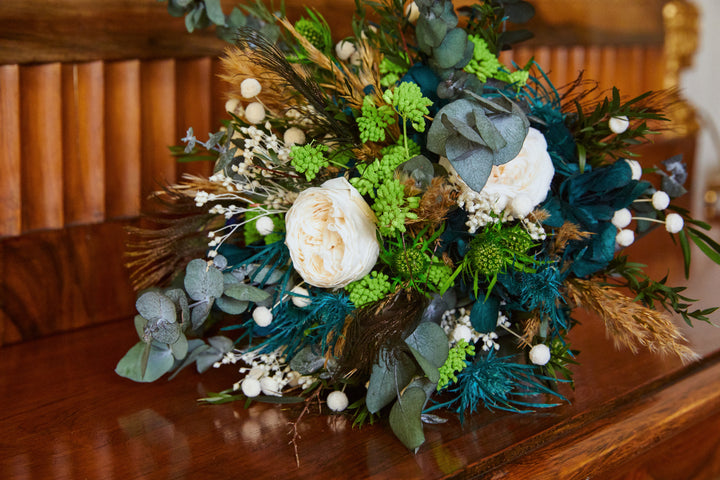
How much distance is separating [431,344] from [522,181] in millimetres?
153

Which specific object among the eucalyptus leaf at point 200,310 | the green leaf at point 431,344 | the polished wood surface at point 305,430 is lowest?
the polished wood surface at point 305,430

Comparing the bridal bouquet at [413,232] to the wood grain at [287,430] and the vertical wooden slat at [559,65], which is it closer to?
the wood grain at [287,430]

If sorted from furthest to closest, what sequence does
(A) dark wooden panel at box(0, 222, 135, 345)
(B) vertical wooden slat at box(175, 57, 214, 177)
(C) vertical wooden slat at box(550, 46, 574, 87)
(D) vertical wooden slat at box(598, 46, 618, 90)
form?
(D) vertical wooden slat at box(598, 46, 618, 90), (C) vertical wooden slat at box(550, 46, 574, 87), (B) vertical wooden slat at box(175, 57, 214, 177), (A) dark wooden panel at box(0, 222, 135, 345)

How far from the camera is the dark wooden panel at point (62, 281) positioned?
0.72m

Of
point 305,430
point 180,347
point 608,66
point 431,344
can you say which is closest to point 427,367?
point 431,344

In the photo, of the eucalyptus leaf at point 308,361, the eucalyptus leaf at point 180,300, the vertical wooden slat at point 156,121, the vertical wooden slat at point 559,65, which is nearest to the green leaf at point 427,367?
the eucalyptus leaf at point 308,361

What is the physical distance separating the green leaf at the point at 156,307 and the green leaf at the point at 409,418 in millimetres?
210

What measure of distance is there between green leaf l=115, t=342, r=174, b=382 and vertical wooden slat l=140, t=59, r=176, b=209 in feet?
0.79

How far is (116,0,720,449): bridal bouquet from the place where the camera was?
1.74 feet

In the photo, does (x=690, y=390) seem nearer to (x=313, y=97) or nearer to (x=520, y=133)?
(x=520, y=133)

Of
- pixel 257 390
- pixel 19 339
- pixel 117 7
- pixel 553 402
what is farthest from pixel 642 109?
pixel 19 339

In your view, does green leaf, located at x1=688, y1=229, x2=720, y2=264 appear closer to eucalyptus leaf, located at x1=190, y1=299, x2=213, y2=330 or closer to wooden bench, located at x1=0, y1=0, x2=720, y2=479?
wooden bench, located at x1=0, y1=0, x2=720, y2=479

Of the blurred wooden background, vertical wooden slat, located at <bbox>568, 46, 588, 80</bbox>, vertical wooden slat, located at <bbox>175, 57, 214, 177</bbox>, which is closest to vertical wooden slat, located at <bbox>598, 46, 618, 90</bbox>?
vertical wooden slat, located at <bbox>568, 46, 588, 80</bbox>

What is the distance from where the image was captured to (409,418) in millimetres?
529
